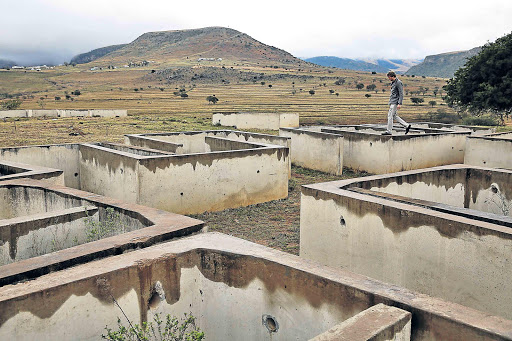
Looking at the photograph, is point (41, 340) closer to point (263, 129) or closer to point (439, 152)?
point (439, 152)

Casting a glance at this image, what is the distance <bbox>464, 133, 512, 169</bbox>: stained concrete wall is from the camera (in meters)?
15.2

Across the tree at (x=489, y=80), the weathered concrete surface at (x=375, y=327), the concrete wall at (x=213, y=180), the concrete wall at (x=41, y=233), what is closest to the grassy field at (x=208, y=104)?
the concrete wall at (x=213, y=180)

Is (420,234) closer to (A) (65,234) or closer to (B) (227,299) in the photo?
(B) (227,299)

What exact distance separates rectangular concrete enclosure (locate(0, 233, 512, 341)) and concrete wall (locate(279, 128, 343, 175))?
1230cm

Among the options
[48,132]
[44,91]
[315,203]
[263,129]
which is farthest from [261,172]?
[44,91]

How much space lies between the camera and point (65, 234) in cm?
657

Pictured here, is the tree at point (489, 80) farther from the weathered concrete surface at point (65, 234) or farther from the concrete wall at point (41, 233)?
the concrete wall at point (41, 233)

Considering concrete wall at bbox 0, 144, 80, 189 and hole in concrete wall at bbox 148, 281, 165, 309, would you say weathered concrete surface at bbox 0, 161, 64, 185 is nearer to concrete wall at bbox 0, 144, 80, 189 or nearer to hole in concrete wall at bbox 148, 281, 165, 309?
concrete wall at bbox 0, 144, 80, 189

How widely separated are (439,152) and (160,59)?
433ft

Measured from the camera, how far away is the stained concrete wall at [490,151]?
1522 cm

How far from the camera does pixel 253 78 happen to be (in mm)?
98750

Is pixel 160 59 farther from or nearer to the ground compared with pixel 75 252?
farther from the ground

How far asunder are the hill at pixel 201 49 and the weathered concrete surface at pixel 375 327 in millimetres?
126636

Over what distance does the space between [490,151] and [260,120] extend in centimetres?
1850
